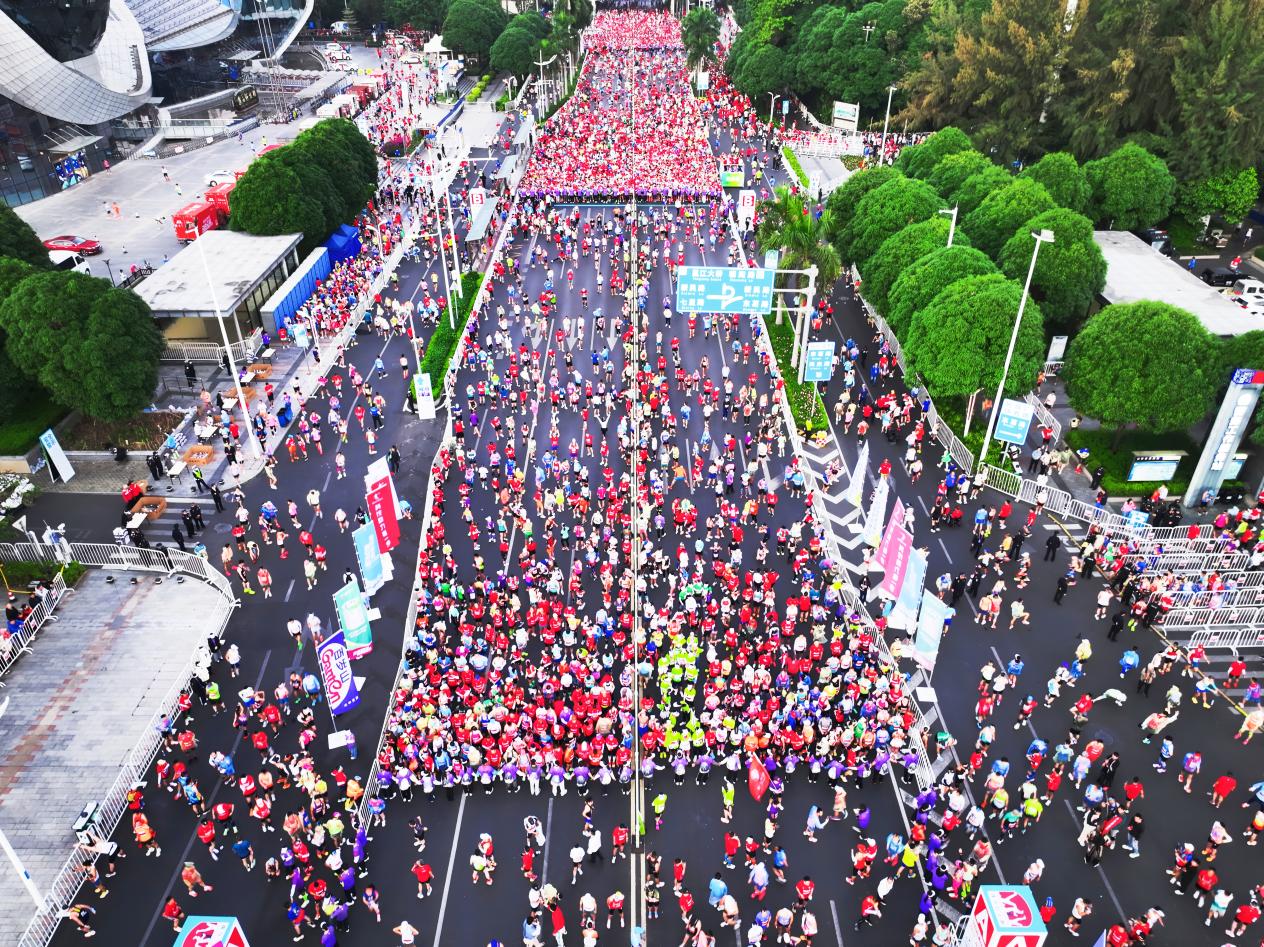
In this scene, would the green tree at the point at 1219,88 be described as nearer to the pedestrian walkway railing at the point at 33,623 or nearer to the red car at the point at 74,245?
the pedestrian walkway railing at the point at 33,623

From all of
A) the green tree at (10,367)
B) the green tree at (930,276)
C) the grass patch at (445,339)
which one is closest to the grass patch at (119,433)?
the green tree at (10,367)

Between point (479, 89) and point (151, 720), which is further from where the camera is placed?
point (479, 89)

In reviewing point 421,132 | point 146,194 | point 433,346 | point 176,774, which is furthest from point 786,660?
point 421,132

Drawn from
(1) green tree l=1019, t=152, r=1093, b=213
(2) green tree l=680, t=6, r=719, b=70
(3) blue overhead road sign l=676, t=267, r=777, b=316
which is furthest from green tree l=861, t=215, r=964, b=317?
(2) green tree l=680, t=6, r=719, b=70

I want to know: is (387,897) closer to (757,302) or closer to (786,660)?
(786,660)

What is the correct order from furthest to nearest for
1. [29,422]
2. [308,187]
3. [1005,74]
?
[1005,74] → [308,187] → [29,422]

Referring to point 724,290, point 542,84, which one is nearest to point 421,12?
point 542,84

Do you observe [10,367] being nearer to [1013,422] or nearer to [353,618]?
[353,618]
